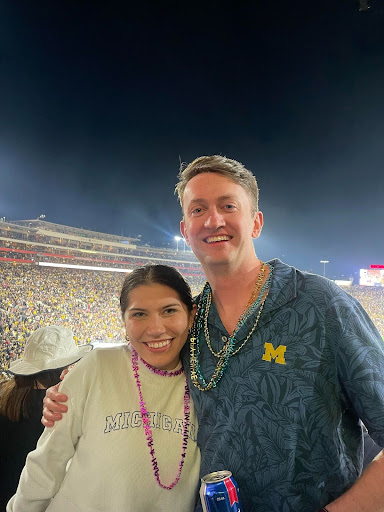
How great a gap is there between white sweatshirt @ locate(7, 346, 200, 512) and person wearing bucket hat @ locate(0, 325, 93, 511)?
486 mm

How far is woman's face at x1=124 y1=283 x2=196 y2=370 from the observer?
40.1 inches

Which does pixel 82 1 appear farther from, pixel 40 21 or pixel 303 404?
pixel 303 404

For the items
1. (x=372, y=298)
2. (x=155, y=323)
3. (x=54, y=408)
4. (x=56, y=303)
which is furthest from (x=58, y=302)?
(x=372, y=298)

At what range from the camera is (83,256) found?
24.1 feet

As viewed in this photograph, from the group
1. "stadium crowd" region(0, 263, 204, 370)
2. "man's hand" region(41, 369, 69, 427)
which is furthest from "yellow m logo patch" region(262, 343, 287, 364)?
"stadium crowd" region(0, 263, 204, 370)

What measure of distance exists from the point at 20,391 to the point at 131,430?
824 millimetres

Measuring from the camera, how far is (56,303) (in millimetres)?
7242

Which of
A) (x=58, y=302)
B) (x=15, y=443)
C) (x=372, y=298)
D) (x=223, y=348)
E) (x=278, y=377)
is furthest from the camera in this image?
(x=372, y=298)

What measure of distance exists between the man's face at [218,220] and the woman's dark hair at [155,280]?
11 centimetres

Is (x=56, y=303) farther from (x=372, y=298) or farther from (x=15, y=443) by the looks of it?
(x=372, y=298)

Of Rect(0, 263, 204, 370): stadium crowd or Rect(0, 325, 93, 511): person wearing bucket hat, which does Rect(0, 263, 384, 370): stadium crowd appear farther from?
Rect(0, 325, 93, 511): person wearing bucket hat

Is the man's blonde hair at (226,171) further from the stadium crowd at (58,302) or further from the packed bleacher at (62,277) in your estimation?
the stadium crowd at (58,302)

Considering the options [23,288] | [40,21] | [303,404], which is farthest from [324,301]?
[23,288]

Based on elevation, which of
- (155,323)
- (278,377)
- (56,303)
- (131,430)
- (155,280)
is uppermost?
(56,303)
